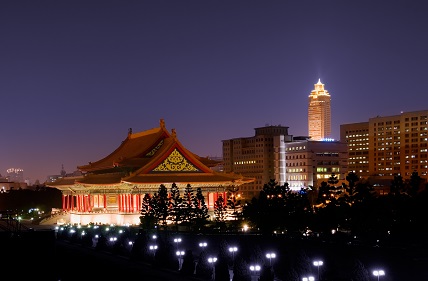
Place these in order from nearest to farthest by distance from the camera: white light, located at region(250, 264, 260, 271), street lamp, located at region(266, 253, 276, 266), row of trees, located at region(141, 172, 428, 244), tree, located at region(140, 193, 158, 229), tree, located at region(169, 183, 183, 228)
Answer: white light, located at region(250, 264, 260, 271)
street lamp, located at region(266, 253, 276, 266)
row of trees, located at region(141, 172, 428, 244)
tree, located at region(140, 193, 158, 229)
tree, located at region(169, 183, 183, 228)

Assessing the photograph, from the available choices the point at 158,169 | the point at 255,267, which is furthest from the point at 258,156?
the point at 255,267

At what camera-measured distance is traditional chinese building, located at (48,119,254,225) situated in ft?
266

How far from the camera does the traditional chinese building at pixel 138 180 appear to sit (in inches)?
3189

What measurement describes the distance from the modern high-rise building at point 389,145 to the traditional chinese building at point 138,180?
3129 inches

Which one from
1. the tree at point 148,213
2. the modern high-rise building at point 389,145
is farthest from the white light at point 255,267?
the modern high-rise building at point 389,145

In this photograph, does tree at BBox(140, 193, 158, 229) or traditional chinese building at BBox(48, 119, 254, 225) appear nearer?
tree at BBox(140, 193, 158, 229)

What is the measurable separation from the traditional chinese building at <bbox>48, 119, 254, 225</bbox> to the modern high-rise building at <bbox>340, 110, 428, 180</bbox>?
7949 cm

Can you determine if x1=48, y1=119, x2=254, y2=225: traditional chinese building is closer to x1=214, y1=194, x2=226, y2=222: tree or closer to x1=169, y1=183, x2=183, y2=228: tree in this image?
x1=169, y1=183, x2=183, y2=228: tree

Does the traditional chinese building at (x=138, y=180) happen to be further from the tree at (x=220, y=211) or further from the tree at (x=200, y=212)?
the tree at (x=220, y=211)

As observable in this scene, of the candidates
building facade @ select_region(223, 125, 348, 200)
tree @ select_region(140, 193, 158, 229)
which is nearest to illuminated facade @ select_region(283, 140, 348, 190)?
building facade @ select_region(223, 125, 348, 200)

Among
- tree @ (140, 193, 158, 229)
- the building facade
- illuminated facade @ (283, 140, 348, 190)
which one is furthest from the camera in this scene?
the building facade

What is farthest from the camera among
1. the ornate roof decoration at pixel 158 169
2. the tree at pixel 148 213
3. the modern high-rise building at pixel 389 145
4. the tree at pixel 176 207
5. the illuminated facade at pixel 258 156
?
the illuminated facade at pixel 258 156

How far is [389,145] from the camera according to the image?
163750mm

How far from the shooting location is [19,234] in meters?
38.0
